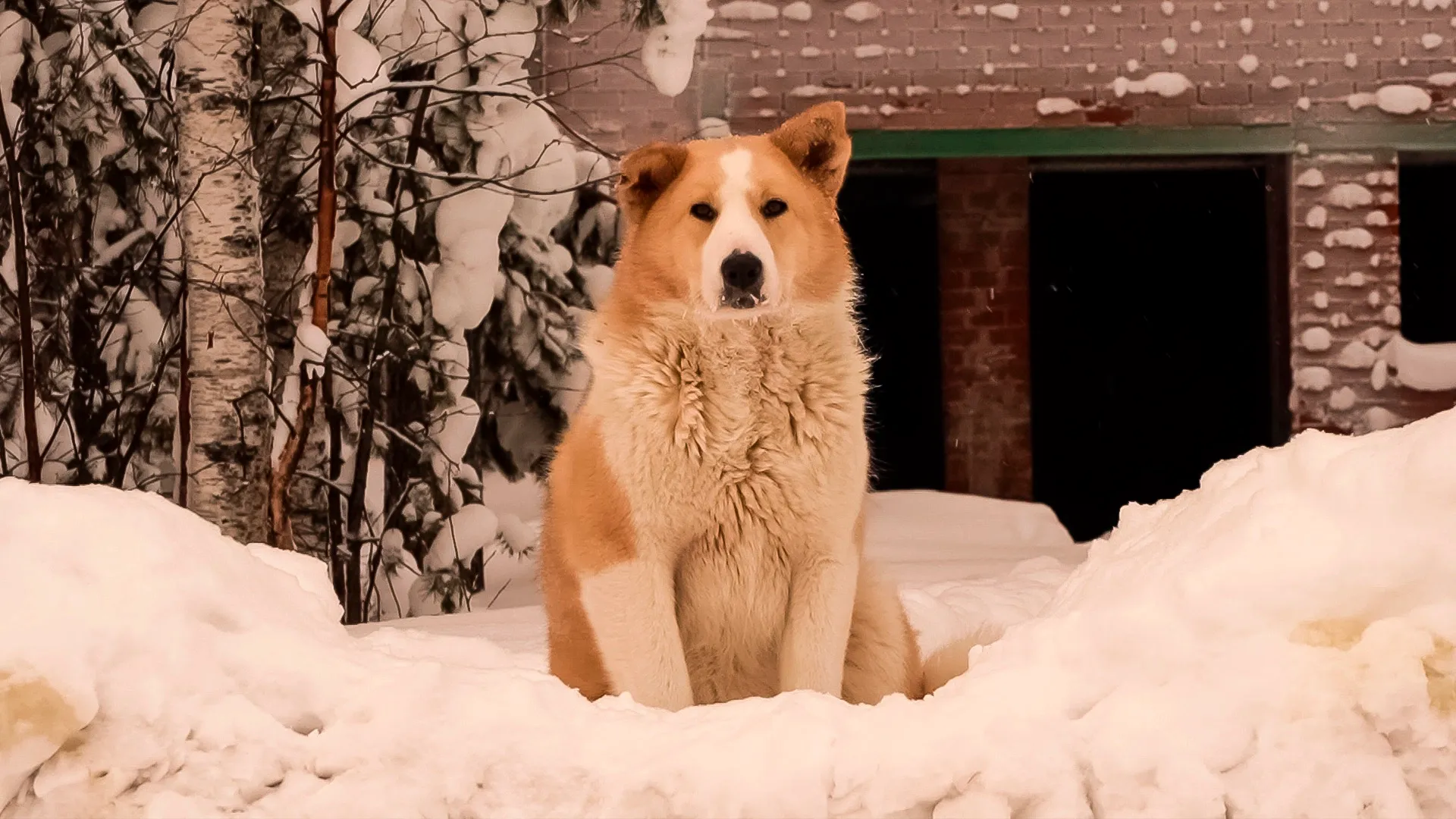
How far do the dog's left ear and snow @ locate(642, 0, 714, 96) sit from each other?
2182 mm

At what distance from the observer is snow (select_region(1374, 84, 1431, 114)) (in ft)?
20.7

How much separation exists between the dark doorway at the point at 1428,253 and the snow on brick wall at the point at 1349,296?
36.5 inches

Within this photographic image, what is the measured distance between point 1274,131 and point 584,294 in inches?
142

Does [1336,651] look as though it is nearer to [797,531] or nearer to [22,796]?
[797,531]

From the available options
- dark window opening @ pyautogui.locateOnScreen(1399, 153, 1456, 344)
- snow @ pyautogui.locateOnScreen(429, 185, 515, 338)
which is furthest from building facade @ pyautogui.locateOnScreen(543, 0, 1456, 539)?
snow @ pyautogui.locateOnScreen(429, 185, 515, 338)

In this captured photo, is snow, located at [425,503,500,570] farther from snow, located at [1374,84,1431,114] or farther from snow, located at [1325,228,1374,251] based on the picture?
snow, located at [1374,84,1431,114]

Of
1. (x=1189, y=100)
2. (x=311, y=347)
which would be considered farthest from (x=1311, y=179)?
(x=311, y=347)

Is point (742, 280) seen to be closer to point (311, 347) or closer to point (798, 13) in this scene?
point (311, 347)

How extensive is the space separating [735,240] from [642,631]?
0.70 metres

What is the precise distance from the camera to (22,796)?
1.46 m

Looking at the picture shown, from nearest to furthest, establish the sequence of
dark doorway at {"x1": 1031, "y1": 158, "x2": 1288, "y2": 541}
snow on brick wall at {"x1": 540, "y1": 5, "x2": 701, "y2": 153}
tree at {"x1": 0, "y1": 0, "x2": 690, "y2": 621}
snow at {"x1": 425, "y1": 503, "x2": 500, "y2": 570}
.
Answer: tree at {"x1": 0, "y1": 0, "x2": 690, "y2": 621} → snow at {"x1": 425, "y1": 503, "x2": 500, "y2": 570} → snow on brick wall at {"x1": 540, "y1": 5, "x2": 701, "y2": 153} → dark doorway at {"x1": 1031, "y1": 158, "x2": 1288, "y2": 541}

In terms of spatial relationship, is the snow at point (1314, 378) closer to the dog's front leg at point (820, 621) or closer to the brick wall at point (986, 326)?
the brick wall at point (986, 326)

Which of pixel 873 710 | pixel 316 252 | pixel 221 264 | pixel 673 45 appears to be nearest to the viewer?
pixel 873 710

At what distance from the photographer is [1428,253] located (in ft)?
24.2
